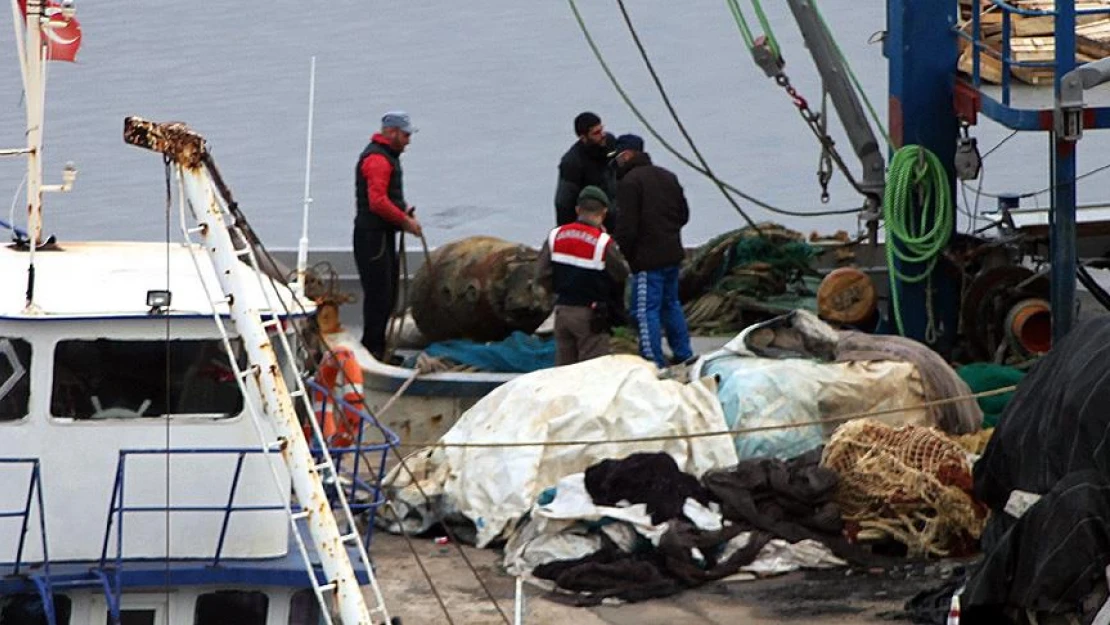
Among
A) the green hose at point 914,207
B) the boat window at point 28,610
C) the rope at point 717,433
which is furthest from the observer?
the green hose at point 914,207

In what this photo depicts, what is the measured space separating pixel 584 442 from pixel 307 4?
32133mm

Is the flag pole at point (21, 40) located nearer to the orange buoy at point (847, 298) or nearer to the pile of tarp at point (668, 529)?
the pile of tarp at point (668, 529)

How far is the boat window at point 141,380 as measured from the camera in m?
8.83

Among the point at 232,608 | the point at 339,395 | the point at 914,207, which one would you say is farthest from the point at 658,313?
the point at 232,608

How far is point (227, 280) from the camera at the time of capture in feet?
26.1

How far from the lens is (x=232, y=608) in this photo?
29.6 ft

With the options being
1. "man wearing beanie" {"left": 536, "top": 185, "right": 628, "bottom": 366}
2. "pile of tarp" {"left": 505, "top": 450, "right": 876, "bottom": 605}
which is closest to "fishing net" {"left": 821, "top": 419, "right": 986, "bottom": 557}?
"pile of tarp" {"left": 505, "top": 450, "right": 876, "bottom": 605}

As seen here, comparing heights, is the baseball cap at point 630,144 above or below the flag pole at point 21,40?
below

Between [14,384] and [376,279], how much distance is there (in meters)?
6.24

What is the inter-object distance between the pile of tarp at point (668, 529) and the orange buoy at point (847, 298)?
296cm

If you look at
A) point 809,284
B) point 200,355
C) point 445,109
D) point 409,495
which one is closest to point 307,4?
point 445,109

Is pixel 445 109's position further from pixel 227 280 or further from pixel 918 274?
pixel 227 280

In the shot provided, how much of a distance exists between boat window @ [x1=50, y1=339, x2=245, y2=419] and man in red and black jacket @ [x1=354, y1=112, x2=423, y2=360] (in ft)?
18.3

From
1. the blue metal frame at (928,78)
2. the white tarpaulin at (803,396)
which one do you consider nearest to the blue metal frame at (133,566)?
the white tarpaulin at (803,396)
